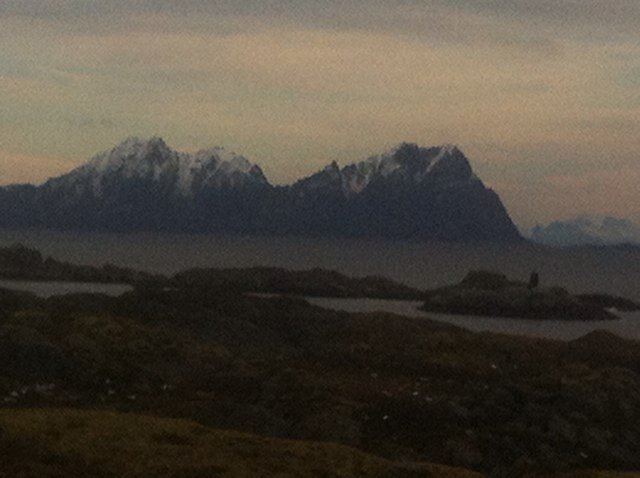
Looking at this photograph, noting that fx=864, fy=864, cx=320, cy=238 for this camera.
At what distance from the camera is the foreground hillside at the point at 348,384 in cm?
6219

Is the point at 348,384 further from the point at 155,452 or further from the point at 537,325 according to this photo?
the point at 537,325

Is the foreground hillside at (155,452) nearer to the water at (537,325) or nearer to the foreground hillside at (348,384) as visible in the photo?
the foreground hillside at (348,384)

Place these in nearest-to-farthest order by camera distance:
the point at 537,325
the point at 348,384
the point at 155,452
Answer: the point at 155,452 < the point at 348,384 < the point at 537,325

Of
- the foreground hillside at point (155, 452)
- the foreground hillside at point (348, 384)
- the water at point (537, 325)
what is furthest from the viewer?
the water at point (537, 325)

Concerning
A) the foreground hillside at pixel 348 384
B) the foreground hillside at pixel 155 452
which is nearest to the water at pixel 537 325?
the foreground hillside at pixel 348 384

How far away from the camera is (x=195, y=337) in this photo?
95062mm

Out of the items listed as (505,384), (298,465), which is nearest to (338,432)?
(298,465)

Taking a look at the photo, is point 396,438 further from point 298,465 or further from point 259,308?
point 259,308

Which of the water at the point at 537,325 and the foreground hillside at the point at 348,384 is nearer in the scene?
the foreground hillside at the point at 348,384

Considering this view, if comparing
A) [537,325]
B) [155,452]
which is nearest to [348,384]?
[155,452]

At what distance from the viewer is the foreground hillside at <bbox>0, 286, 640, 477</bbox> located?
6219 centimetres

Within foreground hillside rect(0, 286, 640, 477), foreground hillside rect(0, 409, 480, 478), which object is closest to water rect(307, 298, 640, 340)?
foreground hillside rect(0, 286, 640, 477)

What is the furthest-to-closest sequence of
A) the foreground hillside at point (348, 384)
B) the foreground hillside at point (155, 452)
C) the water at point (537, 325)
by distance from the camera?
1. the water at point (537, 325)
2. the foreground hillside at point (348, 384)
3. the foreground hillside at point (155, 452)

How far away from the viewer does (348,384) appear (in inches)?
3063
